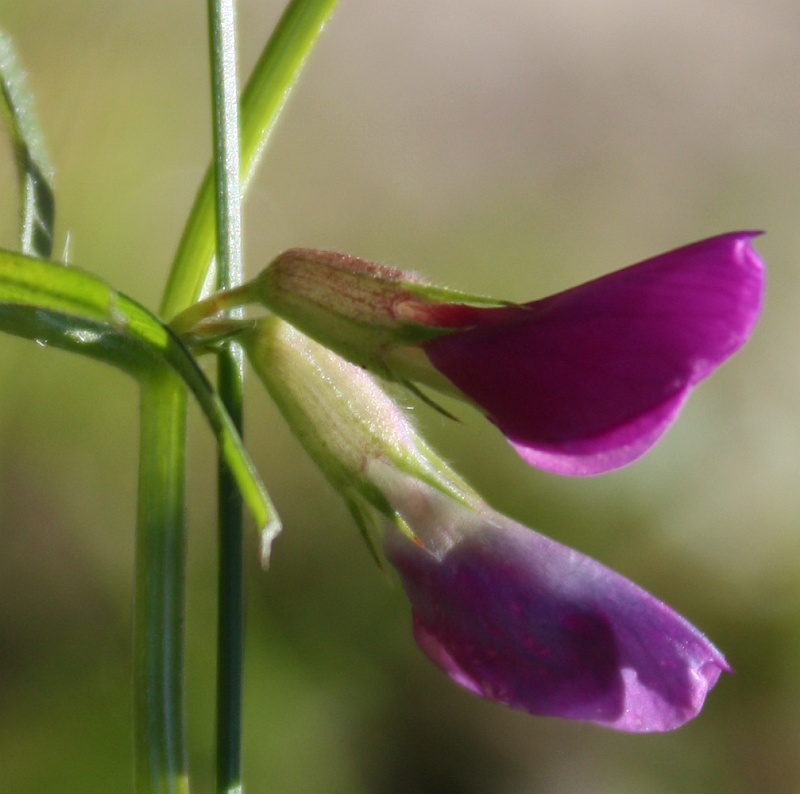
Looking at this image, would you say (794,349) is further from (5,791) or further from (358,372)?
(358,372)

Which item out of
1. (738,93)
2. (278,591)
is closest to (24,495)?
(278,591)

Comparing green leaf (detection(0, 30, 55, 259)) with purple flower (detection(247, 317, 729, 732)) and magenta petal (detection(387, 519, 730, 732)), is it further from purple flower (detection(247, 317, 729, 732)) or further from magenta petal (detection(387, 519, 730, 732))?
magenta petal (detection(387, 519, 730, 732))

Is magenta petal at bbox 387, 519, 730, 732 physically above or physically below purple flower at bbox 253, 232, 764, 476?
below

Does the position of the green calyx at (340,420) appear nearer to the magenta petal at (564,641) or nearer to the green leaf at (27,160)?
the magenta petal at (564,641)

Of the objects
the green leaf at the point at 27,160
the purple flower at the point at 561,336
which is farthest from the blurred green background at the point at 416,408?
the purple flower at the point at 561,336

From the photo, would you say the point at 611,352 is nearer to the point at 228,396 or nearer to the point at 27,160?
the point at 228,396

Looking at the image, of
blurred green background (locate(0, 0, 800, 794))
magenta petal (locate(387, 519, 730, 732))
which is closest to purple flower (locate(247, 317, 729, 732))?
magenta petal (locate(387, 519, 730, 732))

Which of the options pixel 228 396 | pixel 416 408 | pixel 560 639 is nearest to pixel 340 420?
pixel 228 396
